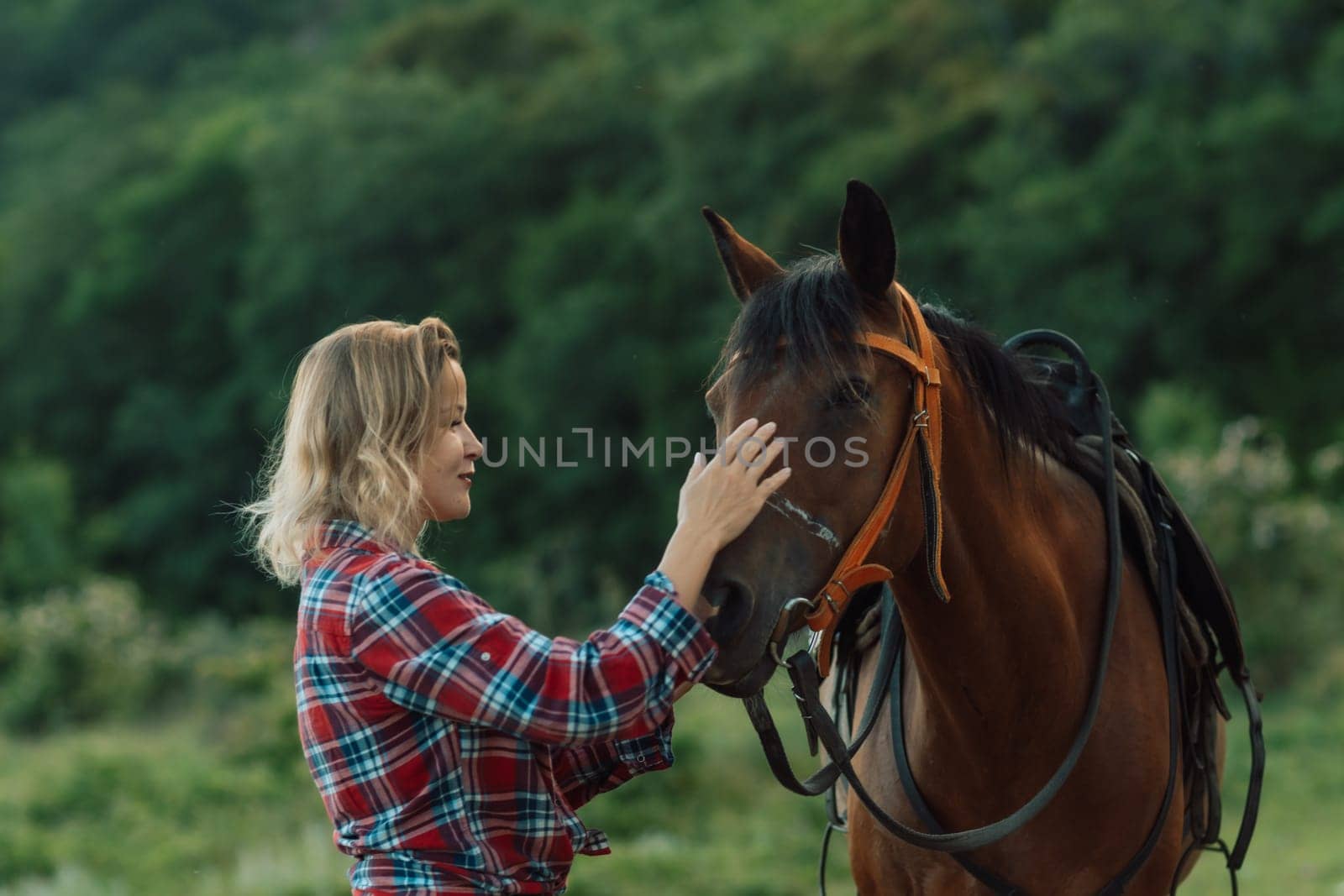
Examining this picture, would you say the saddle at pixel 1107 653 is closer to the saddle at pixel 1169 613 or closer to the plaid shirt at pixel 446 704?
the saddle at pixel 1169 613

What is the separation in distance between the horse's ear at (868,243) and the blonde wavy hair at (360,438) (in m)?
0.66

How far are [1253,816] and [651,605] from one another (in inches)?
74.2

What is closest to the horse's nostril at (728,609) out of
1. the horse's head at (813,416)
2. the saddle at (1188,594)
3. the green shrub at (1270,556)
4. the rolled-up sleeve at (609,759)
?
the horse's head at (813,416)

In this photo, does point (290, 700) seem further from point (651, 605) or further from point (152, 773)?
point (651, 605)

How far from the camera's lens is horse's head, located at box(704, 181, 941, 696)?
1.92 metres

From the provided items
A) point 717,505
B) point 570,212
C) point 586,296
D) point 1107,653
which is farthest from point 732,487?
point 570,212

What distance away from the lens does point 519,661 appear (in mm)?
1772

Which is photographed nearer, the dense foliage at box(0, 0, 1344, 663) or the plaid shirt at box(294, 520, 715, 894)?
the plaid shirt at box(294, 520, 715, 894)

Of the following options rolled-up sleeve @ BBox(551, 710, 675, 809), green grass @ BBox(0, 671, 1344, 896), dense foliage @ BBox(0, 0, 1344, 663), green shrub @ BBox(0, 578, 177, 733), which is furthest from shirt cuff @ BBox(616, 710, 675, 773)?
green shrub @ BBox(0, 578, 177, 733)

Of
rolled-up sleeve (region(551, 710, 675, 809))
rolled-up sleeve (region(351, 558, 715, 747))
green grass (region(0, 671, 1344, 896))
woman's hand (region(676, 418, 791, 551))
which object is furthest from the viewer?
green grass (region(0, 671, 1344, 896))

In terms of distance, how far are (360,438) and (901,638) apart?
130 centimetres

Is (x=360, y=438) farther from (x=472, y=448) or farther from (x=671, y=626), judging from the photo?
(x=671, y=626)

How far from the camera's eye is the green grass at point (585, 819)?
245 inches

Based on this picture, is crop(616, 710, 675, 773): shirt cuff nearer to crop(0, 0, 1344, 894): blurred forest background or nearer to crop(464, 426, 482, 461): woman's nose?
crop(464, 426, 482, 461): woman's nose
